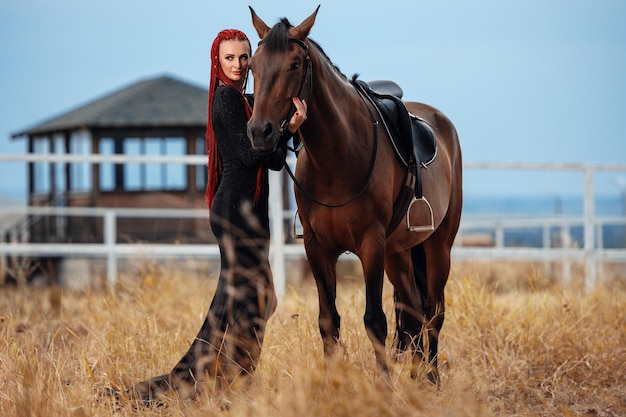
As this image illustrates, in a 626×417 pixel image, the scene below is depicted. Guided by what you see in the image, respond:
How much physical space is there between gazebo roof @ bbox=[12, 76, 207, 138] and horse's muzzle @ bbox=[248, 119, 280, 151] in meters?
16.6

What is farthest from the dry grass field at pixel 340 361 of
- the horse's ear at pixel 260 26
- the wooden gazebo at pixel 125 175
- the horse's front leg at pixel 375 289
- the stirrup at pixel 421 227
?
the wooden gazebo at pixel 125 175

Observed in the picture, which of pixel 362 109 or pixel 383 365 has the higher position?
pixel 362 109

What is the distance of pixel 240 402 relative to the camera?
12.1 feet

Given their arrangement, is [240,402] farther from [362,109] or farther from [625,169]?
[625,169]

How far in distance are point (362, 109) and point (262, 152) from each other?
688mm

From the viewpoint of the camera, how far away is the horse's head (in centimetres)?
367

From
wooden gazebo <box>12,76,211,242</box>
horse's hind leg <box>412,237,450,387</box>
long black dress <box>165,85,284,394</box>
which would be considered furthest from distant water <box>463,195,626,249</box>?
wooden gazebo <box>12,76,211,242</box>

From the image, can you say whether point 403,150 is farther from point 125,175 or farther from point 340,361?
point 125,175

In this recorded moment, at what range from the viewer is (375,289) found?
171 inches

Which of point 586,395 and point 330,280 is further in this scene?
point 586,395

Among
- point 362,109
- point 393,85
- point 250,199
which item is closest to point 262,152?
point 250,199

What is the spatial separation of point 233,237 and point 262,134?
923 mm

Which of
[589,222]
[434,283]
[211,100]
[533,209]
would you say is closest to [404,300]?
[434,283]

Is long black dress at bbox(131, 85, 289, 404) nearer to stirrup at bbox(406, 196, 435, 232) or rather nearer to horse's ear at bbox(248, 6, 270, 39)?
horse's ear at bbox(248, 6, 270, 39)
